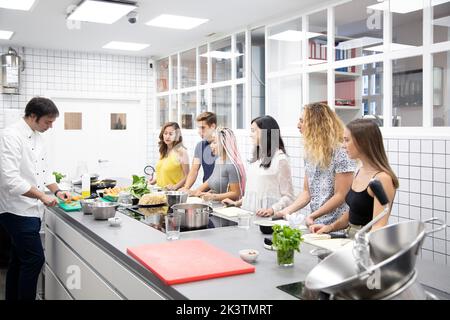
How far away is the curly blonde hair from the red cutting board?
914mm

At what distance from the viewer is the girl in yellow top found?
4055mm

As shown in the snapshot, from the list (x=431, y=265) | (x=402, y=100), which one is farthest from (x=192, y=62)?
(x=431, y=265)

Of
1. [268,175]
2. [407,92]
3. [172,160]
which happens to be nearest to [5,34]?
[172,160]

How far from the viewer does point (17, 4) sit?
4.02 metres

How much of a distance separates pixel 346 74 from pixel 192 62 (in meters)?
2.92

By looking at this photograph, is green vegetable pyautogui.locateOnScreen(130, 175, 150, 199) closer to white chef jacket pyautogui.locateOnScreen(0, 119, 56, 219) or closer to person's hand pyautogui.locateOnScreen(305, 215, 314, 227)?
white chef jacket pyautogui.locateOnScreen(0, 119, 56, 219)

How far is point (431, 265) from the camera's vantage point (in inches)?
66.0

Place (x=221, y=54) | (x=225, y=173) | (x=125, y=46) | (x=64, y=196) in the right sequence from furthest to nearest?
(x=125, y=46)
(x=221, y=54)
(x=225, y=173)
(x=64, y=196)

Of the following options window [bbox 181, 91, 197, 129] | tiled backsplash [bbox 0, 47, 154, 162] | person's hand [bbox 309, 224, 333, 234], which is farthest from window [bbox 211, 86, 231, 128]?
person's hand [bbox 309, 224, 333, 234]

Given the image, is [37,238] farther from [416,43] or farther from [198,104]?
[198,104]

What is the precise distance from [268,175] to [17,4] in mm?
2807

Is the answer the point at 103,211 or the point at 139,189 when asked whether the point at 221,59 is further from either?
the point at 103,211

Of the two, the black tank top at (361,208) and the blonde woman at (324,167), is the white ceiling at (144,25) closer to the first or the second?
the blonde woman at (324,167)

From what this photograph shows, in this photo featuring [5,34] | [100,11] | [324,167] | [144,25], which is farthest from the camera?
[5,34]
